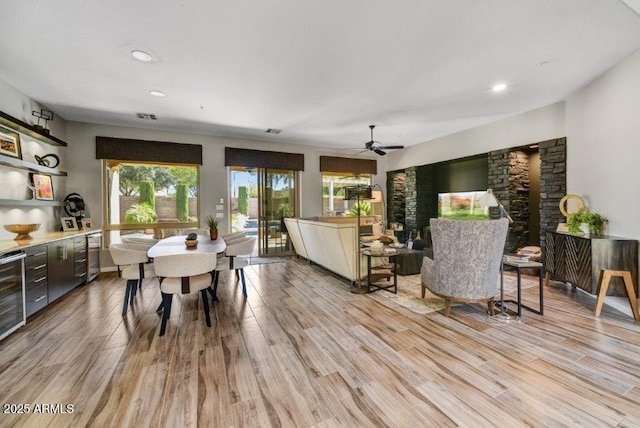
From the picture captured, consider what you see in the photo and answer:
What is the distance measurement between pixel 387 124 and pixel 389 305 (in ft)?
11.9

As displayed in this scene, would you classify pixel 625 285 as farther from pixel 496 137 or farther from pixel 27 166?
pixel 27 166

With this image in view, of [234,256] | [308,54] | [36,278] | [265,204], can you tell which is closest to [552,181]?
[308,54]

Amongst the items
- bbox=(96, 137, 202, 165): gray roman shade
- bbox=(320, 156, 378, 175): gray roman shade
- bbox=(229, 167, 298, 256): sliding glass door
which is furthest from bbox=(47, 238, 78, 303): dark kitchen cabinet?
bbox=(320, 156, 378, 175): gray roman shade

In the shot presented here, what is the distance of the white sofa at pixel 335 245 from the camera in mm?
3836

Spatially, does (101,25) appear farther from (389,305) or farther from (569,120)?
(569,120)

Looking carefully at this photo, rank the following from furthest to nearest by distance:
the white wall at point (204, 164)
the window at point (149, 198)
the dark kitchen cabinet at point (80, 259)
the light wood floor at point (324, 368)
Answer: the window at point (149, 198) < the white wall at point (204, 164) < the dark kitchen cabinet at point (80, 259) < the light wood floor at point (324, 368)

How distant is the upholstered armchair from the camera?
2713 millimetres

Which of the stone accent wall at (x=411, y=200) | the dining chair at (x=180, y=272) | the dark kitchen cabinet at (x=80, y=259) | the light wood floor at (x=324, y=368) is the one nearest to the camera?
the light wood floor at (x=324, y=368)

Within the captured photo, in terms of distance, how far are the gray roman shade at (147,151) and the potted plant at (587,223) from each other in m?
6.63

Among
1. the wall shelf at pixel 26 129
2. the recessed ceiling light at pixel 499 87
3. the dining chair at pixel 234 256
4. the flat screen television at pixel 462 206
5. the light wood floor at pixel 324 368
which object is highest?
the recessed ceiling light at pixel 499 87

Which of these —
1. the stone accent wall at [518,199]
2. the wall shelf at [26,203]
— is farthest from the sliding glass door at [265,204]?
the stone accent wall at [518,199]

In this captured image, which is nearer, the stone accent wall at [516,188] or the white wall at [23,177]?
the white wall at [23,177]

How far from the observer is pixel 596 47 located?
2.75 meters

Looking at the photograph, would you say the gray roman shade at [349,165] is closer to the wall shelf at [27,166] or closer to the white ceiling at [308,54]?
the white ceiling at [308,54]
